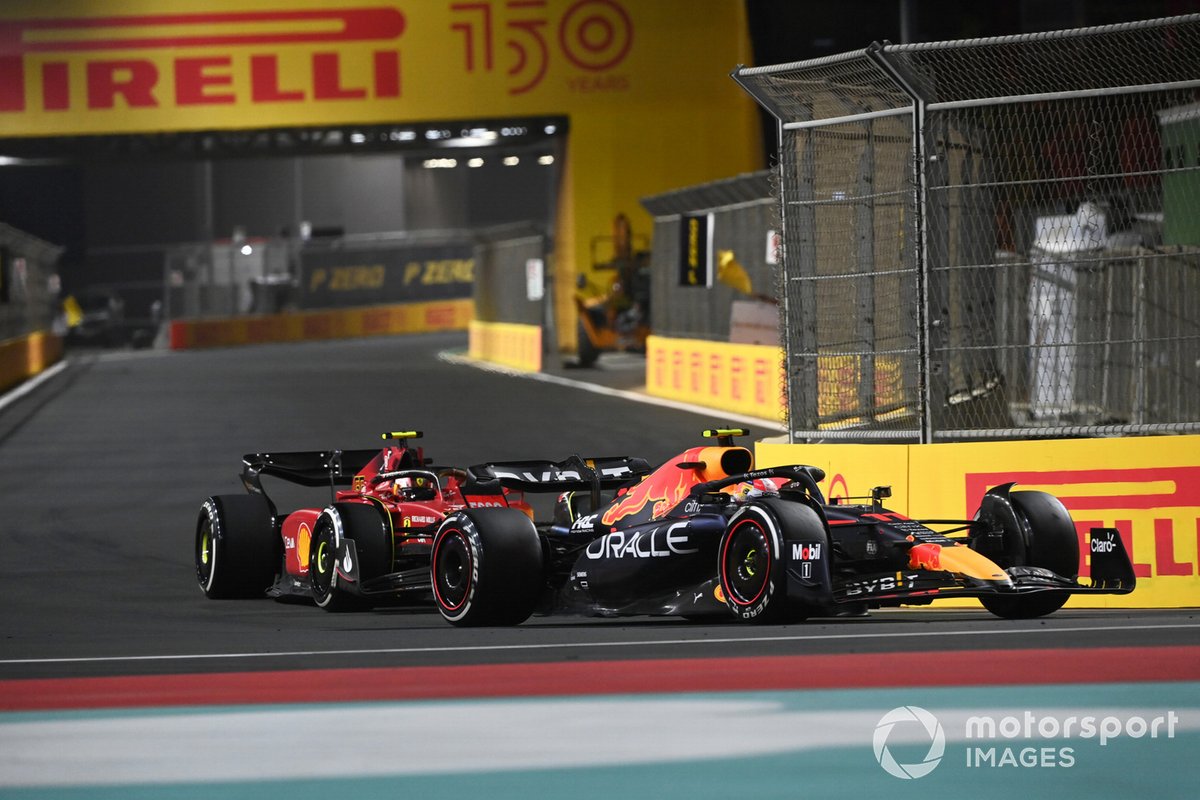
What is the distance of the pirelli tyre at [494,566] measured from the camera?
934 cm

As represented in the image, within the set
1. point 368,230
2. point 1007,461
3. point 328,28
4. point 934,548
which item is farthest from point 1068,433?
point 368,230

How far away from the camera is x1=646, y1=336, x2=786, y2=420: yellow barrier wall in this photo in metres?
24.0

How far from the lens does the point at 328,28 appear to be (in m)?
43.4

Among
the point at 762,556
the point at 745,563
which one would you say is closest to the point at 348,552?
the point at 745,563

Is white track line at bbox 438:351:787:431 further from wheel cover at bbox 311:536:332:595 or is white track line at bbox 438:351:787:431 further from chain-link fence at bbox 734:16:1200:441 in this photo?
wheel cover at bbox 311:536:332:595

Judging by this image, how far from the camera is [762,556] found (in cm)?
855

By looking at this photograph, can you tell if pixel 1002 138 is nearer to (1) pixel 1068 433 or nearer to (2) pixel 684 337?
(1) pixel 1068 433

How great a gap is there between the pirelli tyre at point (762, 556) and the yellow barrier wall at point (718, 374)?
12819 mm

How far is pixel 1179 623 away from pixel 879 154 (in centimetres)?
363

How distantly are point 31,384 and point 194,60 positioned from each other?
11138 millimetres

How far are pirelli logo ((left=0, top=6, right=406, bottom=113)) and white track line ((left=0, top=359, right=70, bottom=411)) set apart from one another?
6239 millimetres

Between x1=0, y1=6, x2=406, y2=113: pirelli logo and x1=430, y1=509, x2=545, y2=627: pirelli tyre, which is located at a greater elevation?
x1=0, y1=6, x2=406, y2=113: pirelli logo

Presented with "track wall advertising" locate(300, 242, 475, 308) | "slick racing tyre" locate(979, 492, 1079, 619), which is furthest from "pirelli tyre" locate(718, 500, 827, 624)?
"track wall advertising" locate(300, 242, 475, 308)

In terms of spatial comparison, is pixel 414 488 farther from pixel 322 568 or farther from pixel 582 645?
pixel 582 645
